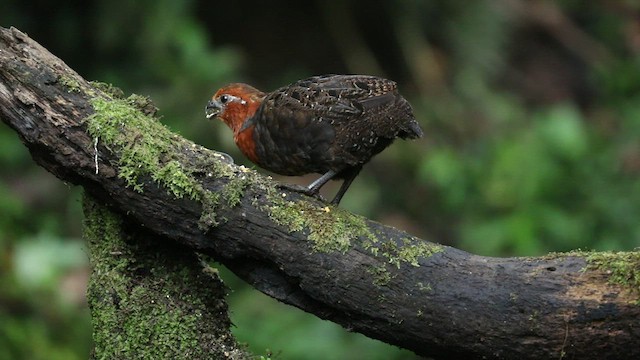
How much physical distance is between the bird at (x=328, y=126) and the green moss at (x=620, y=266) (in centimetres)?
98

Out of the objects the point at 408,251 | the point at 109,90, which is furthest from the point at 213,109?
the point at 408,251

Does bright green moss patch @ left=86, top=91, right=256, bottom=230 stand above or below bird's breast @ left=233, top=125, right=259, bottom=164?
below

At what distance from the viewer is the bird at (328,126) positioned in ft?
12.3

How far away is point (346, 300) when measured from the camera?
11.0 ft

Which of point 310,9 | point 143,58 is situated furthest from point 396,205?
point 143,58

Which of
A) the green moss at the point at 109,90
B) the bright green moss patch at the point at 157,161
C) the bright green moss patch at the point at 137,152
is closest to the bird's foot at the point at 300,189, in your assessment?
the bright green moss patch at the point at 157,161

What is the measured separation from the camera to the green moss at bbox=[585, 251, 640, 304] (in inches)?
125

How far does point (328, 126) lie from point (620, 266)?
123cm

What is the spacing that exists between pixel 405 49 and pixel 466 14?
716mm

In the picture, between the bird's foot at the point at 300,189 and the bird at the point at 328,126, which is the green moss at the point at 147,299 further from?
the bird at the point at 328,126

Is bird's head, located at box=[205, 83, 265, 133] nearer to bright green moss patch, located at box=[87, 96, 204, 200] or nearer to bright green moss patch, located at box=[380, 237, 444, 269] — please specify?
bright green moss patch, located at box=[87, 96, 204, 200]

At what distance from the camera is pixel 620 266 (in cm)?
320

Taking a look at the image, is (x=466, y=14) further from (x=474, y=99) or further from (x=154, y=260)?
(x=154, y=260)

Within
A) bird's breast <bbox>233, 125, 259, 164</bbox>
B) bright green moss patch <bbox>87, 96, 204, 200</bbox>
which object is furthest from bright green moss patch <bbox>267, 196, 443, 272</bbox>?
bird's breast <bbox>233, 125, 259, 164</bbox>
